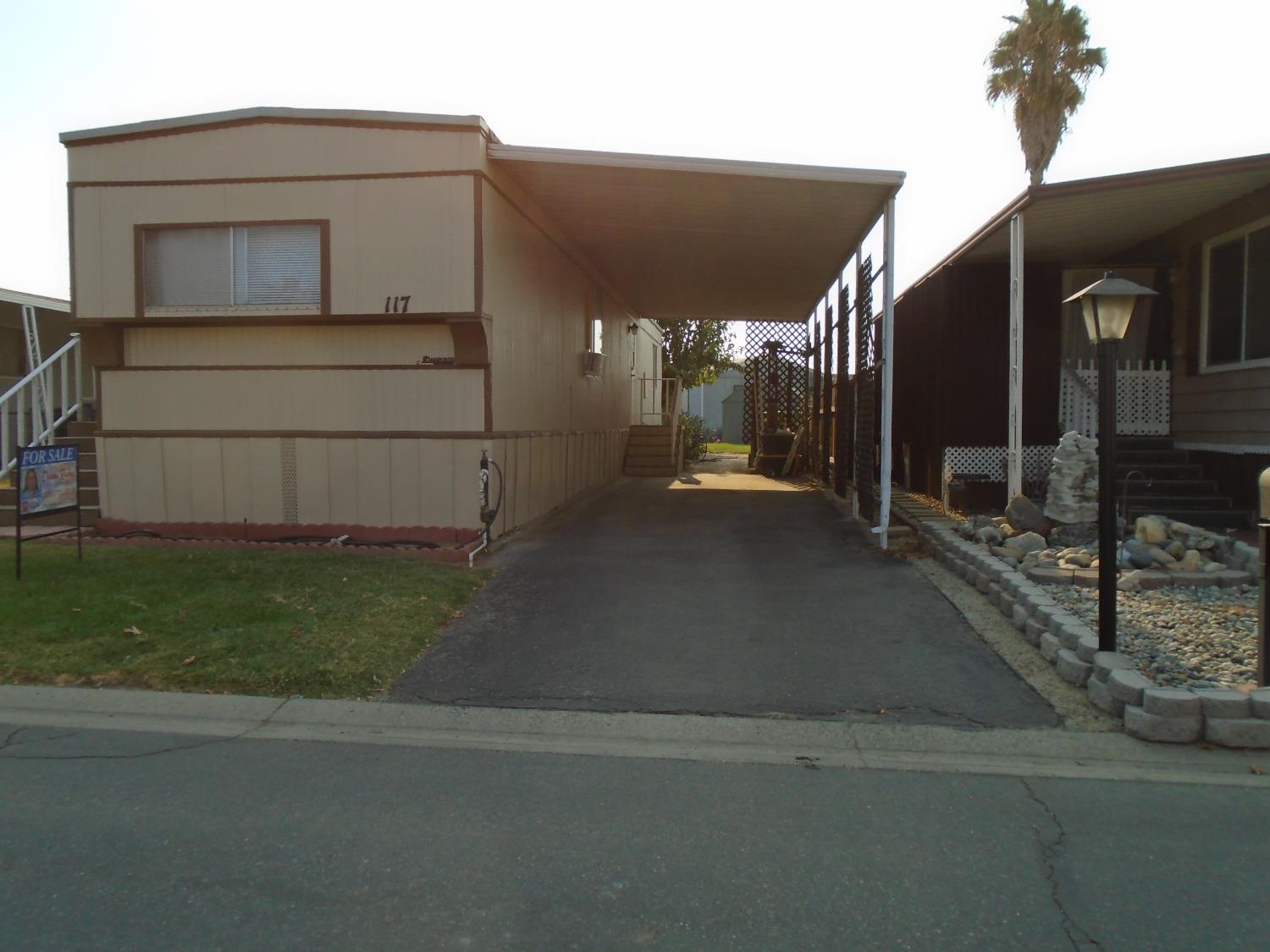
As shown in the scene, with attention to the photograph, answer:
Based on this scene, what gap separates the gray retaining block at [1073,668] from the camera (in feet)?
18.3

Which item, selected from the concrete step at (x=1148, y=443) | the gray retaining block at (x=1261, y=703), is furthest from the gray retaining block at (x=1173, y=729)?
the concrete step at (x=1148, y=443)

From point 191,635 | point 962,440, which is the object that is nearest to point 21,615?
point 191,635

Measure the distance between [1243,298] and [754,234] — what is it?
5.39 m

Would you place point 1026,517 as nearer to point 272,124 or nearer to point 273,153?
point 273,153

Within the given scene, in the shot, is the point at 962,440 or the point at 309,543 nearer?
the point at 309,543

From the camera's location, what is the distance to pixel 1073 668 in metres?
5.66

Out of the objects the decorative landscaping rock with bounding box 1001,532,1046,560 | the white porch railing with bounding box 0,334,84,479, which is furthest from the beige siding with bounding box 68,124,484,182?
the decorative landscaping rock with bounding box 1001,532,1046,560

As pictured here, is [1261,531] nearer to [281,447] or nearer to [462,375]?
[462,375]

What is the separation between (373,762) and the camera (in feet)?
15.3

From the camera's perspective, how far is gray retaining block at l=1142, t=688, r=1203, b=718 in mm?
4773

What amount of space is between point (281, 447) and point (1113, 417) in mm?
7604

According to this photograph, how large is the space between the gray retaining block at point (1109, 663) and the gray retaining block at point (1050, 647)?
43 cm

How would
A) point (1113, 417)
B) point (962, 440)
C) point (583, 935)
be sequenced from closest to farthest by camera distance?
point (583, 935)
point (1113, 417)
point (962, 440)

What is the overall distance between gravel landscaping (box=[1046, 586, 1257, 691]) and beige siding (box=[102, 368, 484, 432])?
5.70m
